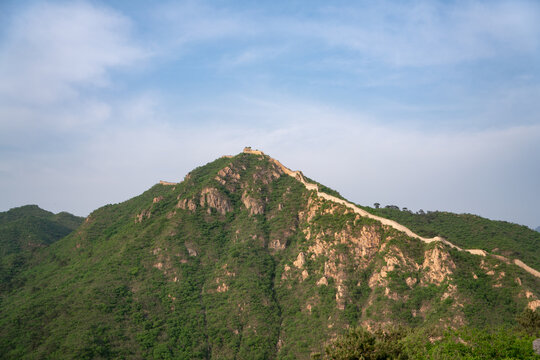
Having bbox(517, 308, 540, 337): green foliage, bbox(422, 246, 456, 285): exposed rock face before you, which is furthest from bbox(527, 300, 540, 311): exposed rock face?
bbox(422, 246, 456, 285): exposed rock face

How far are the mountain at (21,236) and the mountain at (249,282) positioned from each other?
17.4ft

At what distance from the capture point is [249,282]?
68.1m

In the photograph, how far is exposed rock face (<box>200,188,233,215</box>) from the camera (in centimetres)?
8269

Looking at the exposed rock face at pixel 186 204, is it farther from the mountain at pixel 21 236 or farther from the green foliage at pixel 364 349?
the green foliage at pixel 364 349

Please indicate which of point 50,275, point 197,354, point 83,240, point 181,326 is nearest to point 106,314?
point 181,326

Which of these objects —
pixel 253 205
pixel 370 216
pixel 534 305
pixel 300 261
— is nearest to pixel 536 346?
pixel 534 305

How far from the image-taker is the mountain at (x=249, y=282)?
180ft

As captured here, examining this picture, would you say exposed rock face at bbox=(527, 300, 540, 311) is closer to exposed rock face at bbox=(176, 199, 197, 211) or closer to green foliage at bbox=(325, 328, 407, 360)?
green foliage at bbox=(325, 328, 407, 360)

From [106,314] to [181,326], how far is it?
11.2 m

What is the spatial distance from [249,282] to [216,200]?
→ 21119 millimetres

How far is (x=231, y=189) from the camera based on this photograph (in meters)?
86.7

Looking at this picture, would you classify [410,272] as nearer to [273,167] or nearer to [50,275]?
[273,167]

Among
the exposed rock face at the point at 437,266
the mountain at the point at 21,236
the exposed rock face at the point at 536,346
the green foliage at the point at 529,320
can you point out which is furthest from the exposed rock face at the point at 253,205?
the exposed rock face at the point at 536,346

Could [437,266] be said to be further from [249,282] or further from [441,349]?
[249,282]
